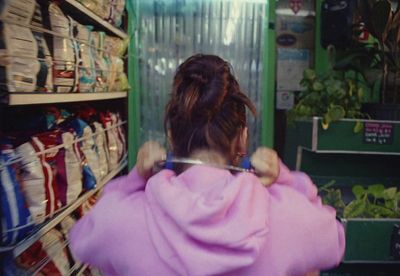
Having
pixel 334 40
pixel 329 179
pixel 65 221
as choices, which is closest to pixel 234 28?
pixel 334 40

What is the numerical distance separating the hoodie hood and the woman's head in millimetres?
103

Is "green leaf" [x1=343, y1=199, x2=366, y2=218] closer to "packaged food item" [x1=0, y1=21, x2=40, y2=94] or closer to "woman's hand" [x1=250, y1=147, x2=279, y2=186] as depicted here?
"woman's hand" [x1=250, y1=147, x2=279, y2=186]

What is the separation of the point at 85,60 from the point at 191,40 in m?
0.94

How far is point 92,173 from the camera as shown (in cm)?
160

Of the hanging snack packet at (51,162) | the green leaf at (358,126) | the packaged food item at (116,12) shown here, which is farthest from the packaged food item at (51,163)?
the green leaf at (358,126)

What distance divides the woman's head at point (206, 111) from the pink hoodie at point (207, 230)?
8 centimetres

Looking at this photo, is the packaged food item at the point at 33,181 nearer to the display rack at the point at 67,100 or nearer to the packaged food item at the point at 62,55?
the display rack at the point at 67,100

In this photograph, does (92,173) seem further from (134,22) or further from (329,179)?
(329,179)

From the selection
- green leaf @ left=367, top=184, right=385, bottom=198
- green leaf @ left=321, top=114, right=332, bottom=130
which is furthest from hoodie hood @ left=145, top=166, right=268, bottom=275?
green leaf @ left=367, top=184, right=385, bottom=198

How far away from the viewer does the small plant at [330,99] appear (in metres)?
1.81

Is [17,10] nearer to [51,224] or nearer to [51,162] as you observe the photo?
[51,162]

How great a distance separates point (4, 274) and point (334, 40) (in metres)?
1.92

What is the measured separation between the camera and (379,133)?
1797 millimetres

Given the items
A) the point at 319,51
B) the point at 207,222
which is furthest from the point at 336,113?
the point at 207,222
